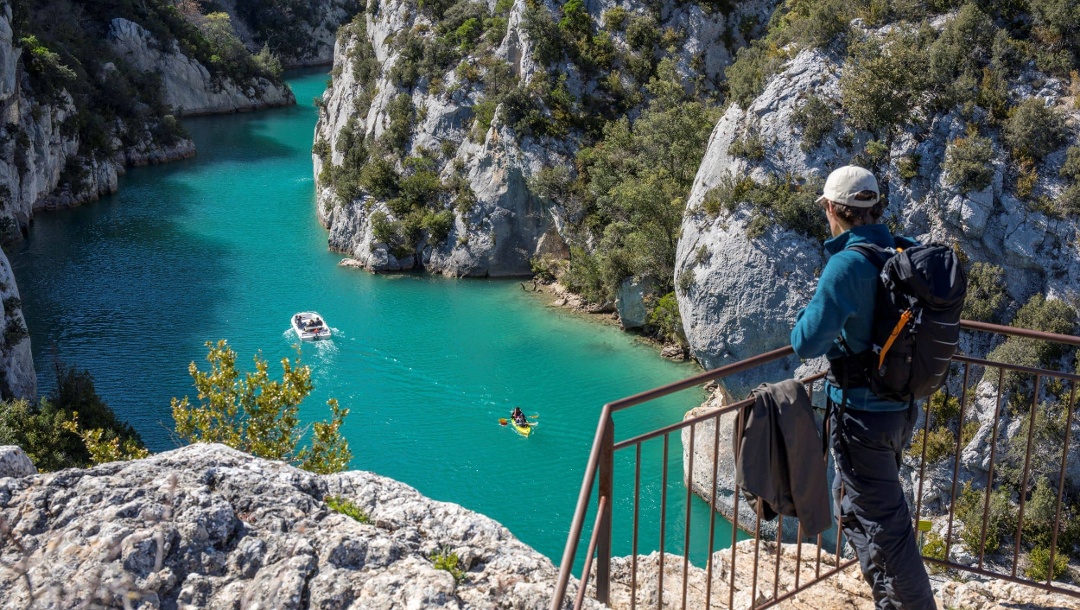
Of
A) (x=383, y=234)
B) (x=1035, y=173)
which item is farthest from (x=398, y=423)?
(x=1035, y=173)

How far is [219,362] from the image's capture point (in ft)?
59.1

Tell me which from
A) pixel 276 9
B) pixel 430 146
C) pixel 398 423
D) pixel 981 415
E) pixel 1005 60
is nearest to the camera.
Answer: pixel 981 415

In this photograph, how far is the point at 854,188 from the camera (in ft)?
18.2

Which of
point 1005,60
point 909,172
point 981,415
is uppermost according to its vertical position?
point 1005,60

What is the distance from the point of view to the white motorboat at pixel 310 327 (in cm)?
3284

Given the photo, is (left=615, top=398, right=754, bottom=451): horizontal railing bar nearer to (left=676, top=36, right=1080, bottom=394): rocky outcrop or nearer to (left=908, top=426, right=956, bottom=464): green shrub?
(left=908, top=426, right=956, bottom=464): green shrub

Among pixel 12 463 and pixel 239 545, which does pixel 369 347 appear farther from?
pixel 239 545

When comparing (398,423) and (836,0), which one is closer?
(836,0)

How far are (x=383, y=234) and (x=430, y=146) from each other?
16.6 feet

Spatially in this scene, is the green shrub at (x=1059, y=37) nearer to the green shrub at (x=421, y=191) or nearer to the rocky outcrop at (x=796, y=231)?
the rocky outcrop at (x=796, y=231)

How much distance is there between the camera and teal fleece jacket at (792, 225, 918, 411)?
5.27 m

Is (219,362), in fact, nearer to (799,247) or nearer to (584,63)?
(799,247)

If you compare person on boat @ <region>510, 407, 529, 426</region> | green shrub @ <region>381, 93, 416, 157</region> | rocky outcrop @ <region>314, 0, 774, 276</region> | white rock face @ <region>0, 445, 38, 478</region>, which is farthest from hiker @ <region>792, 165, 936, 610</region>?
green shrub @ <region>381, 93, 416, 157</region>

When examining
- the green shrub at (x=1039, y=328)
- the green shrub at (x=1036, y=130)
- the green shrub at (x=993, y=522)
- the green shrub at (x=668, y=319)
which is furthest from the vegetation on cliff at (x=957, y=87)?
the green shrub at (x=993, y=522)
